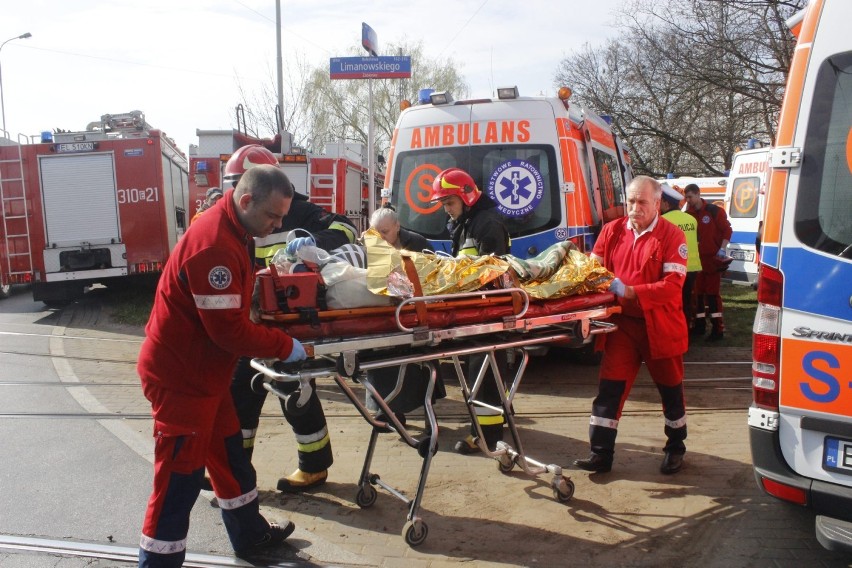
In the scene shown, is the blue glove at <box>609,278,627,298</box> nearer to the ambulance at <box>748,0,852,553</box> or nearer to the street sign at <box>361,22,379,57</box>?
the ambulance at <box>748,0,852,553</box>

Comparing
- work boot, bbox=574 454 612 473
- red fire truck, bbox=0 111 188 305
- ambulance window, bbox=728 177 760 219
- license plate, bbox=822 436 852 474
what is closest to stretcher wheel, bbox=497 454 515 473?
work boot, bbox=574 454 612 473

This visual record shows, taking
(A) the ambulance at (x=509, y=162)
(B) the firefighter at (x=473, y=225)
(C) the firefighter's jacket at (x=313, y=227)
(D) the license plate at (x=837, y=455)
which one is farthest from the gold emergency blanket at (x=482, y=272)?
(A) the ambulance at (x=509, y=162)

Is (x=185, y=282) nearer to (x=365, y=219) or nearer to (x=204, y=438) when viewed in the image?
(x=204, y=438)

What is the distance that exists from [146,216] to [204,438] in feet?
34.5

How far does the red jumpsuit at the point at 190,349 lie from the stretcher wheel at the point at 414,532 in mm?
1143

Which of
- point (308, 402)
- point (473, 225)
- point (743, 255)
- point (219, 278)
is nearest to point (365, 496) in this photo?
point (308, 402)

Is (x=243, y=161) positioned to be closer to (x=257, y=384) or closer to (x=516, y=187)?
(x=257, y=384)

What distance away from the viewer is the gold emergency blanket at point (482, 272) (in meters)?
3.63

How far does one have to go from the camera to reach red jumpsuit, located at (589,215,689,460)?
4.46 meters

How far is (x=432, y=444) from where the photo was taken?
3881 millimetres

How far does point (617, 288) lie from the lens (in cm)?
441

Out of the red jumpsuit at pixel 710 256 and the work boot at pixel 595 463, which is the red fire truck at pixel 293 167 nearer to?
the red jumpsuit at pixel 710 256

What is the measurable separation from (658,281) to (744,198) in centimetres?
1004

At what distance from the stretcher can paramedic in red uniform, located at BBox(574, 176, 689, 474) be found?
213mm
